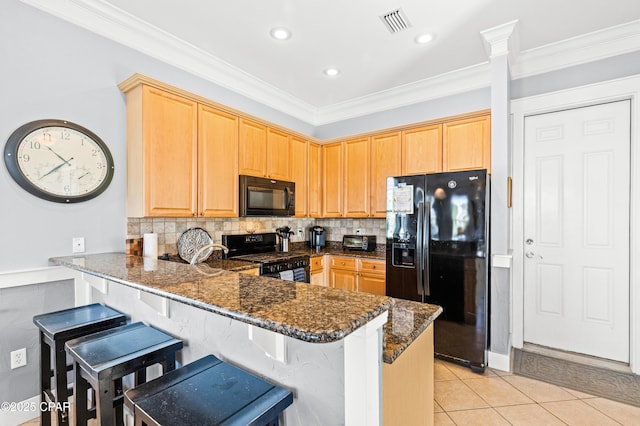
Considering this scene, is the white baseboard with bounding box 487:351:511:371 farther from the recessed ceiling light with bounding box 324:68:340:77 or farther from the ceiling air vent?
the recessed ceiling light with bounding box 324:68:340:77

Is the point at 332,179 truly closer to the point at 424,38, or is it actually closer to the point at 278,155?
the point at 278,155

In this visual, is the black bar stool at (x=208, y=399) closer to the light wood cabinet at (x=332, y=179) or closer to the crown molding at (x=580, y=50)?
the light wood cabinet at (x=332, y=179)

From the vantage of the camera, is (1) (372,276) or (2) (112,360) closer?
(2) (112,360)

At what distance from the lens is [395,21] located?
8.09 feet

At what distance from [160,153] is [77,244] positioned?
2.87ft

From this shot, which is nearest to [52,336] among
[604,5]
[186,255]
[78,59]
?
[186,255]

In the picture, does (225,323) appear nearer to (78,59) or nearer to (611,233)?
(78,59)

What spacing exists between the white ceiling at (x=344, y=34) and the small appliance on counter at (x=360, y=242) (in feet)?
6.22

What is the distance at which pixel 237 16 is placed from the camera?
2416 millimetres

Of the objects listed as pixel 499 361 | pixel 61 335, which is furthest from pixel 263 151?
pixel 499 361

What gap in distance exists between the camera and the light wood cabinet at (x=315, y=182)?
4.09 meters

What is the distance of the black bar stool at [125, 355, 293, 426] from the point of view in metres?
0.97

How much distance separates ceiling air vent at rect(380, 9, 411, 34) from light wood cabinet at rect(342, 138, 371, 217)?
1461 millimetres

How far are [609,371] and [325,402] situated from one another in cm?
299
